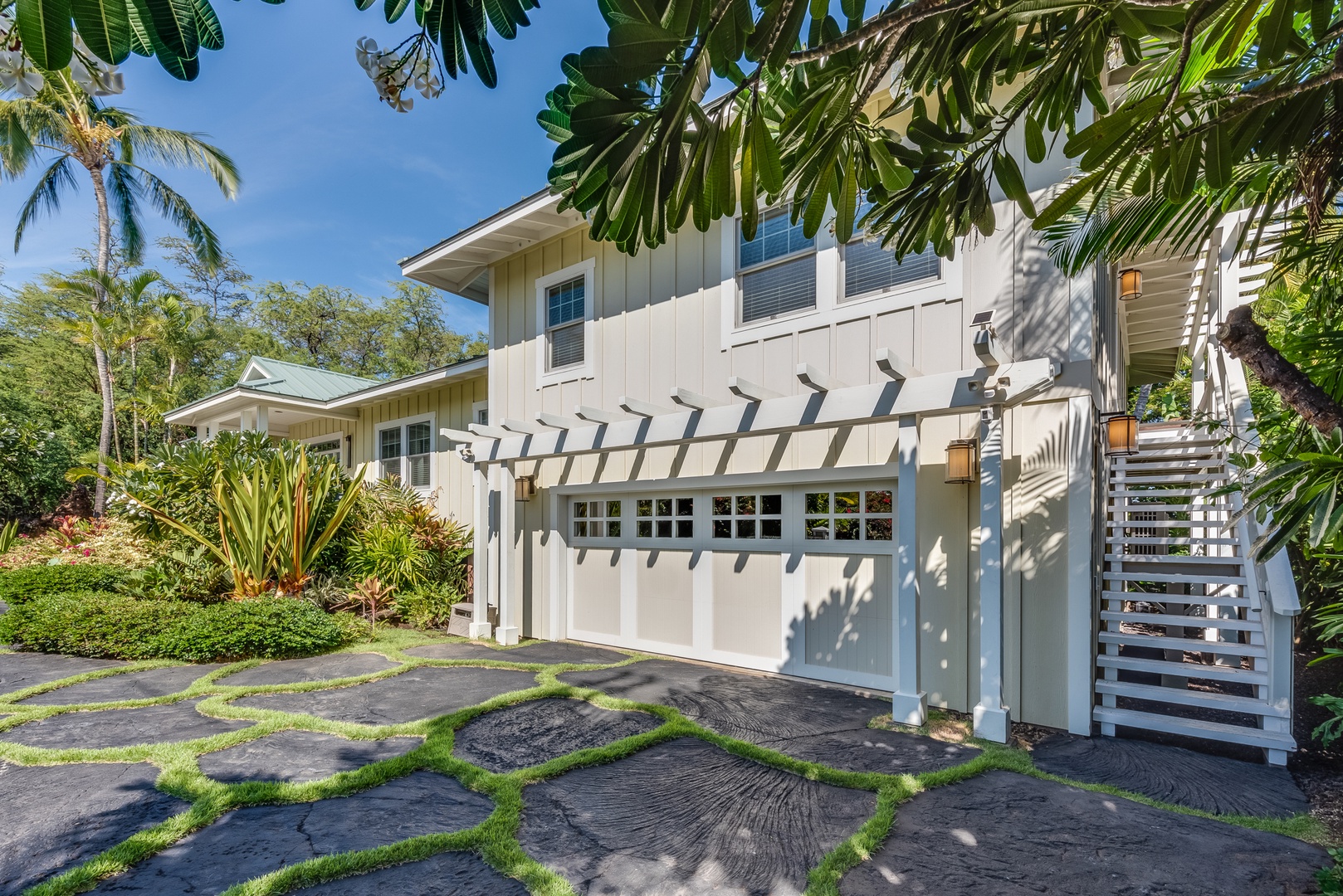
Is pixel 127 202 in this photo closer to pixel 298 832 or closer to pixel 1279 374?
pixel 298 832

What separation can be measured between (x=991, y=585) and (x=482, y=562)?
18.4ft

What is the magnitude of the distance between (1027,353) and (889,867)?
139 inches

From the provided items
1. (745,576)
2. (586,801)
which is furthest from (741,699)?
(586,801)

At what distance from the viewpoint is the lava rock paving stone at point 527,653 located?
654 centimetres

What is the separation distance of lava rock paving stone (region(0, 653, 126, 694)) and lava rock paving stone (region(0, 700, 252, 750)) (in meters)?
1.46

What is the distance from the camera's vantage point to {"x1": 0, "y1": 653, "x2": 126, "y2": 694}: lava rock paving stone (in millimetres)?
5559

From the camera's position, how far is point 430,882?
2.61 metres

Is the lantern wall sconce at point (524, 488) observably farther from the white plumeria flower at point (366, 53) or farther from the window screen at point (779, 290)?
the white plumeria flower at point (366, 53)

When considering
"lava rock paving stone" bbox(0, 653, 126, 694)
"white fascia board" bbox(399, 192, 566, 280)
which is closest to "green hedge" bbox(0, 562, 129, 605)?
"lava rock paving stone" bbox(0, 653, 126, 694)

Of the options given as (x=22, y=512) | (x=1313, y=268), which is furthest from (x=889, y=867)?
(x=22, y=512)

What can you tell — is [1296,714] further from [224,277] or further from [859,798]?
[224,277]

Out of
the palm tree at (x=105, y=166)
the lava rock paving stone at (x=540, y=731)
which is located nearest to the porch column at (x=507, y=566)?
the lava rock paving stone at (x=540, y=731)

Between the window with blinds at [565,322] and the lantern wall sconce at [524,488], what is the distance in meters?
1.37

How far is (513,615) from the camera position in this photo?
7.62m
